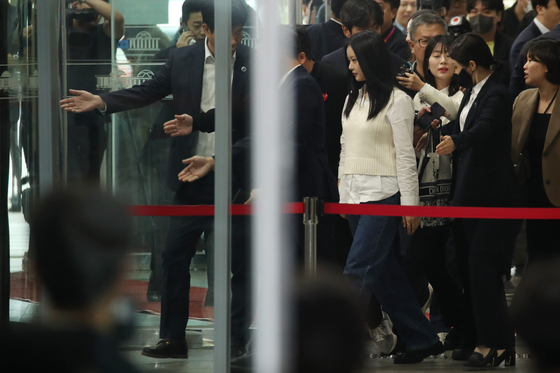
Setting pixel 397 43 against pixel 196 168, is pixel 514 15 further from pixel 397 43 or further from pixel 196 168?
pixel 196 168

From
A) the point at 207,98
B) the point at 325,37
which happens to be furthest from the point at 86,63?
the point at 325,37

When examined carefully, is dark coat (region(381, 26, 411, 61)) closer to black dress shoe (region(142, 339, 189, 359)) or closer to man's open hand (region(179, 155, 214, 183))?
man's open hand (region(179, 155, 214, 183))

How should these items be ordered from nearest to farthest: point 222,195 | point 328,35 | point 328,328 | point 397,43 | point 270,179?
point 328,328, point 222,195, point 270,179, point 397,43, point 328,35

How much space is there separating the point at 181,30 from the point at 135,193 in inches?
25.1

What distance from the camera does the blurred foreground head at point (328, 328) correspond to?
3.19 feet

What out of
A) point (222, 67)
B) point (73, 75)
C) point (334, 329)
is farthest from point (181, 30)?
point (334, 329)

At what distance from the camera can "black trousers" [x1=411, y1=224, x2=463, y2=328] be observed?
10.3 feet

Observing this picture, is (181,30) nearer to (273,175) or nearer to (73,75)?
(73,75)

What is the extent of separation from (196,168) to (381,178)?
77 cm

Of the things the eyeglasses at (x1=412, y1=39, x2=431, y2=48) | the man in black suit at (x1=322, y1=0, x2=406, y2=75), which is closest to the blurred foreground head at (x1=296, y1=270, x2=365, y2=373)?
the man in black suit at (x1=322, y1=0, x2=406, y2=75)

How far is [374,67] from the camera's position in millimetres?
3094

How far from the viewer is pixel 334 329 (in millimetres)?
996

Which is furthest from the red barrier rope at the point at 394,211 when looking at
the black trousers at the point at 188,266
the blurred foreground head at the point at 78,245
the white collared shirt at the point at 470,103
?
the blurred foreground head at the point at 78,245

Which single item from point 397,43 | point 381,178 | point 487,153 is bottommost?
point 381,178
